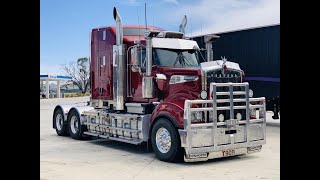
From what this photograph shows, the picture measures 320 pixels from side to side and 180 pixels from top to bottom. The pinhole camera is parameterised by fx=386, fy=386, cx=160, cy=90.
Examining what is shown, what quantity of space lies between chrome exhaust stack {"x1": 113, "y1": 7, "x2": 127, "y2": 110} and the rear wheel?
2.17 metres

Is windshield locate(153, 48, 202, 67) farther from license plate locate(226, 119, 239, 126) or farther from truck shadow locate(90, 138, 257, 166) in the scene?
truck shadow locate(90, 138, 257, 166)

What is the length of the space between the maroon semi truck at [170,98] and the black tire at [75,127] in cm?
50

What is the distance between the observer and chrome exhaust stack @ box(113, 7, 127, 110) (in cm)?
902

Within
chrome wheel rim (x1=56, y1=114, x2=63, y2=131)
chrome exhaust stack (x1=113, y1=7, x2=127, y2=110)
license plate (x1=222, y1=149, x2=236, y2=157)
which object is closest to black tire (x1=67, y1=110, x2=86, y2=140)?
chrome wheel rim (x1=56, y1=114, x2=63, y2=131)

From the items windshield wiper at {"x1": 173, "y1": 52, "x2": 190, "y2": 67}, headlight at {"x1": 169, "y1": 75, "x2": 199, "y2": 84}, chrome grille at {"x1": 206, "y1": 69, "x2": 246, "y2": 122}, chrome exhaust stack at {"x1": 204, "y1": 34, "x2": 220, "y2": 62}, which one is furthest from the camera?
chrome exhaust stack at {"x1": 204, "y1": 34, "x2": 220, "y2": 62}

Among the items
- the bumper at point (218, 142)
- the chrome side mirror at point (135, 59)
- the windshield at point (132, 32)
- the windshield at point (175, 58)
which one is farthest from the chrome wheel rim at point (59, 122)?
the bumper at point (218, 142)

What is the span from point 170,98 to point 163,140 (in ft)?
3.27

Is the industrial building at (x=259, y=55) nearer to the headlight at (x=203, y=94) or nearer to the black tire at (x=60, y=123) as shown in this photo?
the black tire at (x=60, y=123)

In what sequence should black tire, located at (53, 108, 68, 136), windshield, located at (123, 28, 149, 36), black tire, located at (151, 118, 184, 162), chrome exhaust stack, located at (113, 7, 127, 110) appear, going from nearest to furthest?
black tire, located at (151, 118, 184, 162), chrome exhaust stack, located at (113, 7, 127, 110), windshield, located at (123, 28, 149, 36), black tire, located at (53, 108, 68, 136)

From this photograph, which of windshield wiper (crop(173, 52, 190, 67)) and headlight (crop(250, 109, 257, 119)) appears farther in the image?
windshield wiper (crop(173, 52, 190, 67))

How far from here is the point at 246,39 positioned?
1427 centimetres

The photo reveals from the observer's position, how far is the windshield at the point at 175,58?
8445 mm
